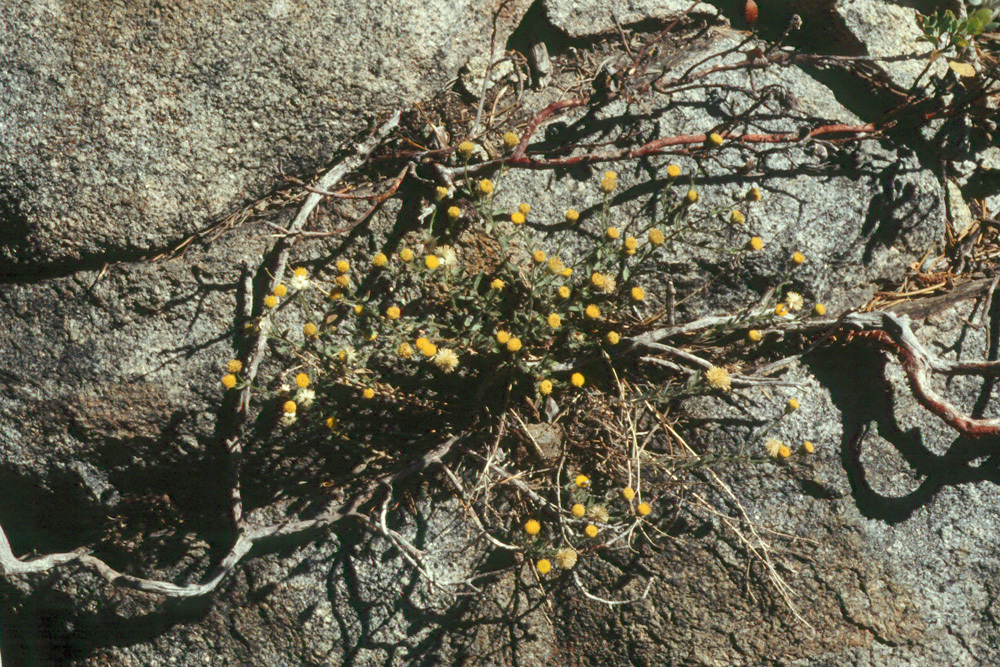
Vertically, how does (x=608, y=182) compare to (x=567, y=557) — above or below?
above

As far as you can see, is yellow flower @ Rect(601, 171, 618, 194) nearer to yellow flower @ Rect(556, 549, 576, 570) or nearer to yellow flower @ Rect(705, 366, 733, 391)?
yellow flower @ Rect(705, 366, 733, 391)

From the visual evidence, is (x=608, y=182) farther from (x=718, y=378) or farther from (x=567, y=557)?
(x=567, y=557)

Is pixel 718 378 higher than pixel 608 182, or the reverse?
pixel 608 182

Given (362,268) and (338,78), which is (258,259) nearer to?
(362,268)

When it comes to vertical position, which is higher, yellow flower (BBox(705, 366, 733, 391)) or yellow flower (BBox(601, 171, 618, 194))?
yellow flower (BBox(601, 171, 618, 194))

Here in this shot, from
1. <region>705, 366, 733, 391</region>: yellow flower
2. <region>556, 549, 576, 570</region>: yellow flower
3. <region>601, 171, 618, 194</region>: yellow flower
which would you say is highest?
<region>601, 171, 618, 194</region>: yellow flower

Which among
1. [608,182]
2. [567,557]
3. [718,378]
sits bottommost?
[567,557]

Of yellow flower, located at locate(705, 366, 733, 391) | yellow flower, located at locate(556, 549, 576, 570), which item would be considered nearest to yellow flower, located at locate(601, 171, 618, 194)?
yellow flower, located at locate(705, 366, 733, 391)

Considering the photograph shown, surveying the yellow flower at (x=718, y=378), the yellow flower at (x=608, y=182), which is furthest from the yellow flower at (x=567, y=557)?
the yellow flower at (x=608, y=182)

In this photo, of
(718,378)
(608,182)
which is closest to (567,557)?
(718,378)

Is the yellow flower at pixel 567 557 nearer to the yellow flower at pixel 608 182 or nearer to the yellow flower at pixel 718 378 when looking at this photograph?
the yellow flower at pixel 718 378

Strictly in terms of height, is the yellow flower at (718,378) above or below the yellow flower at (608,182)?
below
